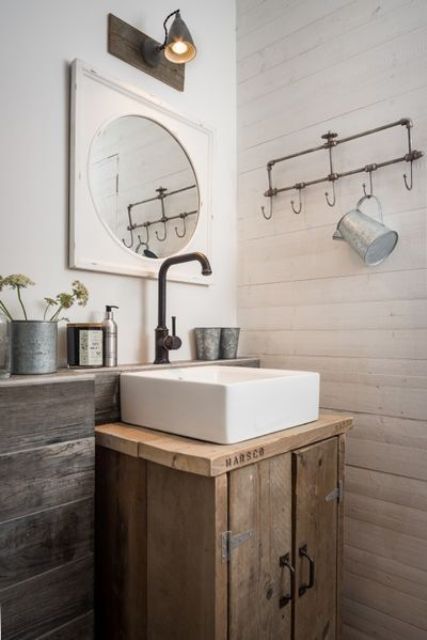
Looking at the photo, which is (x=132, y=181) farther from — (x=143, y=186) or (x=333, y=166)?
(x=333, y=166)

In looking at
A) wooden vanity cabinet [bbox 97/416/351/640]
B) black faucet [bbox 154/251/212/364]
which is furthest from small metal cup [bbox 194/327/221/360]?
wooden vanity cabinet [bbox 97/416/351/640]

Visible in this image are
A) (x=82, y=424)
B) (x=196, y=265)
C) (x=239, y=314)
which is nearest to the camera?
(x=82, y=424)

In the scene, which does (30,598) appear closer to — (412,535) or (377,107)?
(412,535)

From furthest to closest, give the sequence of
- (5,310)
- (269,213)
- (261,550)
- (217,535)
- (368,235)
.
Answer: (269,213) < (368,235) < (5,310) < (261,550) < (217,535)

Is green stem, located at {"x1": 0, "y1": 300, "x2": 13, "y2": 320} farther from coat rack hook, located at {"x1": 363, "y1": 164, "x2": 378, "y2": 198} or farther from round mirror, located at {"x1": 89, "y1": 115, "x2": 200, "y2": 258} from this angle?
coat rack hook, located at {"x1": 363, "y1": 164, "x2": 378, "y2": 198}

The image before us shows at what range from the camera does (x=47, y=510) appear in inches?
40.7

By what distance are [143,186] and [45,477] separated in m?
1.03

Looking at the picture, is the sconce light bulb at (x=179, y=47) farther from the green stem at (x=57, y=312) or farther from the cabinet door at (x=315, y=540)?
the cabinet door at (x=315, y=540)

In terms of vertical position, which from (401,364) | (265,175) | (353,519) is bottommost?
(353,519)

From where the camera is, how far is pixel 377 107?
5.10 feet

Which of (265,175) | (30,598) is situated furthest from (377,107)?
(30,598)

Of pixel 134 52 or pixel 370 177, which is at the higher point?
pixel 134 52

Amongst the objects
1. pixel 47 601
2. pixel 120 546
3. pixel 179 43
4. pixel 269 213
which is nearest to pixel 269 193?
pixel 269 213

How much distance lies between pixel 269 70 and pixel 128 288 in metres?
1.17
